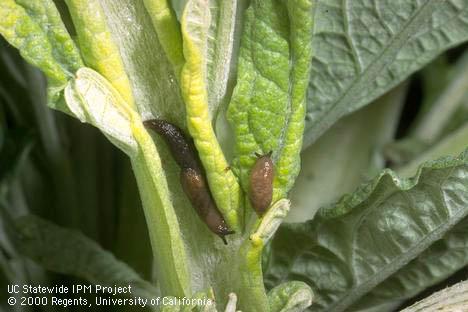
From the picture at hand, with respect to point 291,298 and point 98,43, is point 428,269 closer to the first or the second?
point 291,298

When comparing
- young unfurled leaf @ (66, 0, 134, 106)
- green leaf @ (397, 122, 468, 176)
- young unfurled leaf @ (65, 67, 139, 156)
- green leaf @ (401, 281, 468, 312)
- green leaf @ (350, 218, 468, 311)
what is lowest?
green leaf @ (401, 281, 468, 312)

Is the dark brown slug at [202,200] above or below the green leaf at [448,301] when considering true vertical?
above

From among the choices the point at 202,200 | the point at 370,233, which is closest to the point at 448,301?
the point at 370,233

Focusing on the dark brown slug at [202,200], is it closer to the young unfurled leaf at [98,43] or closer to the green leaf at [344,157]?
the young unfurled leaf at [98,43]

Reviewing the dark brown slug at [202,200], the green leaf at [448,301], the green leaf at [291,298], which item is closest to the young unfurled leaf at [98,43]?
the dark brown slug at [202,200]

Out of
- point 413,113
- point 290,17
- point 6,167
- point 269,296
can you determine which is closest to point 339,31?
point 290,17

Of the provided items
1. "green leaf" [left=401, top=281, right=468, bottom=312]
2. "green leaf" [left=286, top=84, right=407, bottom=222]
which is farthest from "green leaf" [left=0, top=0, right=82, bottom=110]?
"green leaf" [left=286, top=84, right=407, bottom=222]

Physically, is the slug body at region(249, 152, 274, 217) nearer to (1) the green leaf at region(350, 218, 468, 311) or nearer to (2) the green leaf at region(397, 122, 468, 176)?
(1) the green leaf at region(350, 218, 468, 311)
